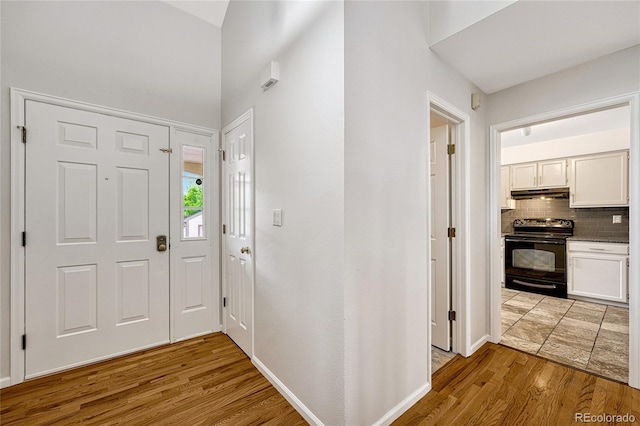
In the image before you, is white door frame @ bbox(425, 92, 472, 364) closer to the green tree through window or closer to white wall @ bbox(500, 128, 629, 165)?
the green tree through window

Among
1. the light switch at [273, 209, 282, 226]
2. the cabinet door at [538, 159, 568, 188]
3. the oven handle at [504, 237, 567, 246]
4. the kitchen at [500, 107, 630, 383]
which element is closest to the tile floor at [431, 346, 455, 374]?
the kitchen at [500, 107, 630, 383]

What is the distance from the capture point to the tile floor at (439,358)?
223cm

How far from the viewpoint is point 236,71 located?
253 centimetres

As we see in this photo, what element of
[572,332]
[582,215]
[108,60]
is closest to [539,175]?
[582,215]

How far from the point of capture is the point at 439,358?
Result: 2.35 metres

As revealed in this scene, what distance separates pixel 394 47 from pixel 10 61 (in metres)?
2.66

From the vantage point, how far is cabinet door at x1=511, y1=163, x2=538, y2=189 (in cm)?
469

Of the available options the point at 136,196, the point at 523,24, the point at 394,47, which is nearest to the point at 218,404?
the point at 136,196

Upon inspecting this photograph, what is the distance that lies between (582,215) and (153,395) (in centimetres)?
604

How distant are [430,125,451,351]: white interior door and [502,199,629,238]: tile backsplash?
11.9 ft

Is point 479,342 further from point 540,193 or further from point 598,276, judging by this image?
point 540,193

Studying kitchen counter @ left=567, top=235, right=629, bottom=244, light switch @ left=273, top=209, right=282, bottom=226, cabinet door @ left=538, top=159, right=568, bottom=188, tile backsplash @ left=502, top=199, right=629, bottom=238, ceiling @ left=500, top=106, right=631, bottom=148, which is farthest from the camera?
cabinet door @ left=538, top=159, right=568, bottom=188

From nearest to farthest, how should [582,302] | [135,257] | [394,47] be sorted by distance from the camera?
1. [394,47]
2. [135,257]
3. [582,302]

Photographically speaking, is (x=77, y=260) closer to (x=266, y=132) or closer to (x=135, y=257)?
(x=135, y=257)
